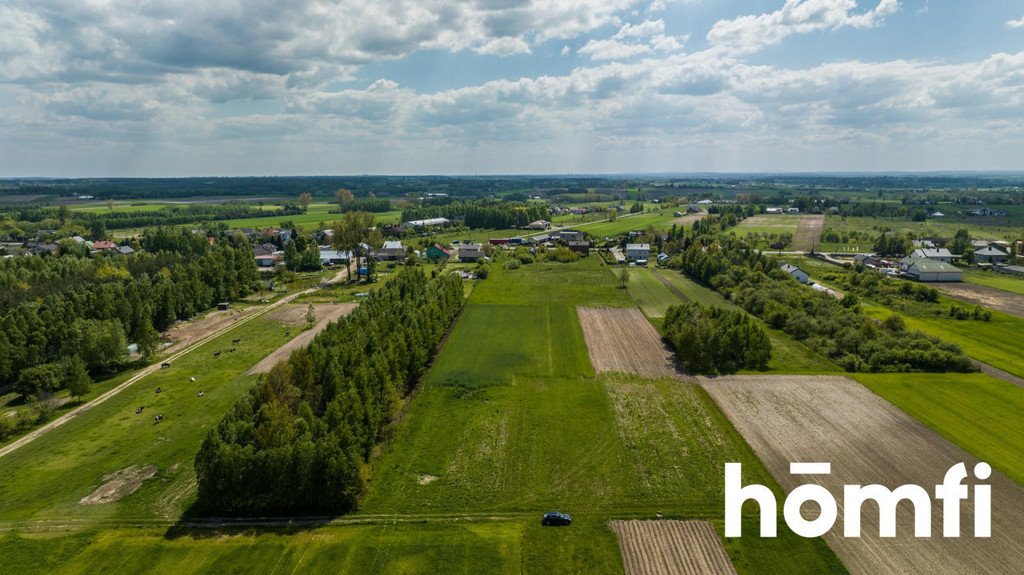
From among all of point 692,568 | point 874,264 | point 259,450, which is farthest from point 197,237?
point 874,264

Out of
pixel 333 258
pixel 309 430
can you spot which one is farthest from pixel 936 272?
pixel 333 258

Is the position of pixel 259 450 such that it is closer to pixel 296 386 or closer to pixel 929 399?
pixel 296 386

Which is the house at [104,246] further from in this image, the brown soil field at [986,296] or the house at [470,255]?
the brown soil field at [986,296]

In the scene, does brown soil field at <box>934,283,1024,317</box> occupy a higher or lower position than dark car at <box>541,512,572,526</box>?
higher

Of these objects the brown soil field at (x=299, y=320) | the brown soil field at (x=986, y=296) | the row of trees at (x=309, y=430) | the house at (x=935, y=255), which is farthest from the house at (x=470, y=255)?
the house at (x=935, y=255)

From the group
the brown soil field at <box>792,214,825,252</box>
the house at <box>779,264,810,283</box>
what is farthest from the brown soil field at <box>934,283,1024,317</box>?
the brown soil field at <box>792,214,825,252</box>

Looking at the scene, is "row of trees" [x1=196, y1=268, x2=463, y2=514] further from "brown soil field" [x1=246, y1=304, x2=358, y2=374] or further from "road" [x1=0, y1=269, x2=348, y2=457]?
"road" [x1=0, y1=269, x2=348, y2=457]
